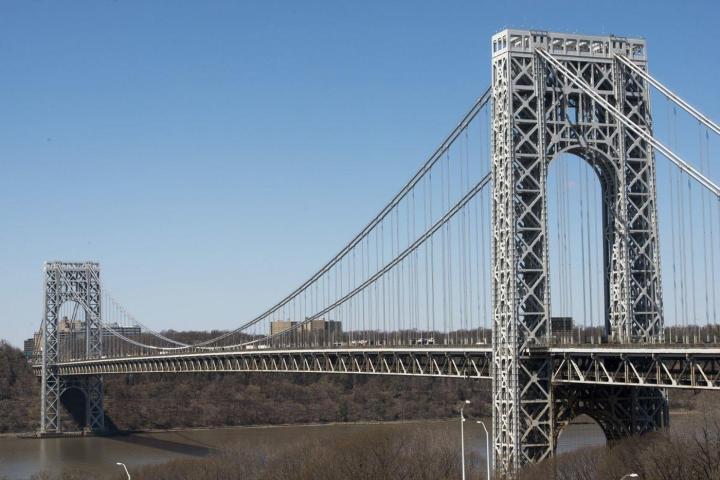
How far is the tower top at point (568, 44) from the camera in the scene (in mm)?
51312

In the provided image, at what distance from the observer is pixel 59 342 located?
445 feet

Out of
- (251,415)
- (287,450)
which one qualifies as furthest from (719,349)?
(251,415)

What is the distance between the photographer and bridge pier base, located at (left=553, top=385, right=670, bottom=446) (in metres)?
50.6

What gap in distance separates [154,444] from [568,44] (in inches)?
2701

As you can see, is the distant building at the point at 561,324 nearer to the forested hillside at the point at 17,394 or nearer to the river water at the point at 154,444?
the river water at the point at 154,444

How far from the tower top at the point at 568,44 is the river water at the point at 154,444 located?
27.8 metres

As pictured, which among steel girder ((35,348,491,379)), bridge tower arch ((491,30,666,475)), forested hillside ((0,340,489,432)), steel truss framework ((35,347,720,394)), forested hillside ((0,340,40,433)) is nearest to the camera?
steel truss framework ((35,347,720,394))

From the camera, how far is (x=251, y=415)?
5310 inches

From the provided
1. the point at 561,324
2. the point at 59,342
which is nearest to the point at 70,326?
the point at 59,342

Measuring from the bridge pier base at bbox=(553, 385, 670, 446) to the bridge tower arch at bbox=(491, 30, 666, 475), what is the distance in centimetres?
8

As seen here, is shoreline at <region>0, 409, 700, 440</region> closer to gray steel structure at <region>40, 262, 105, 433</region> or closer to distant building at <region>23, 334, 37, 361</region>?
gray steel structure at <region>40, 262, 105, 433</region>

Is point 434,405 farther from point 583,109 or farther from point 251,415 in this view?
point 583,109

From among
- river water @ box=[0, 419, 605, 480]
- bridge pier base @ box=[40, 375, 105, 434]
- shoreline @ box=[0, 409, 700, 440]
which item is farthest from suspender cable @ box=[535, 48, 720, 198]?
bridge pier base @ box=[40, 375, 105, 434]

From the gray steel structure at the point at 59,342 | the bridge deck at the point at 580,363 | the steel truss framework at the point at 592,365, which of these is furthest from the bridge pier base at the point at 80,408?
the steel truss framework at the point at 592,365
